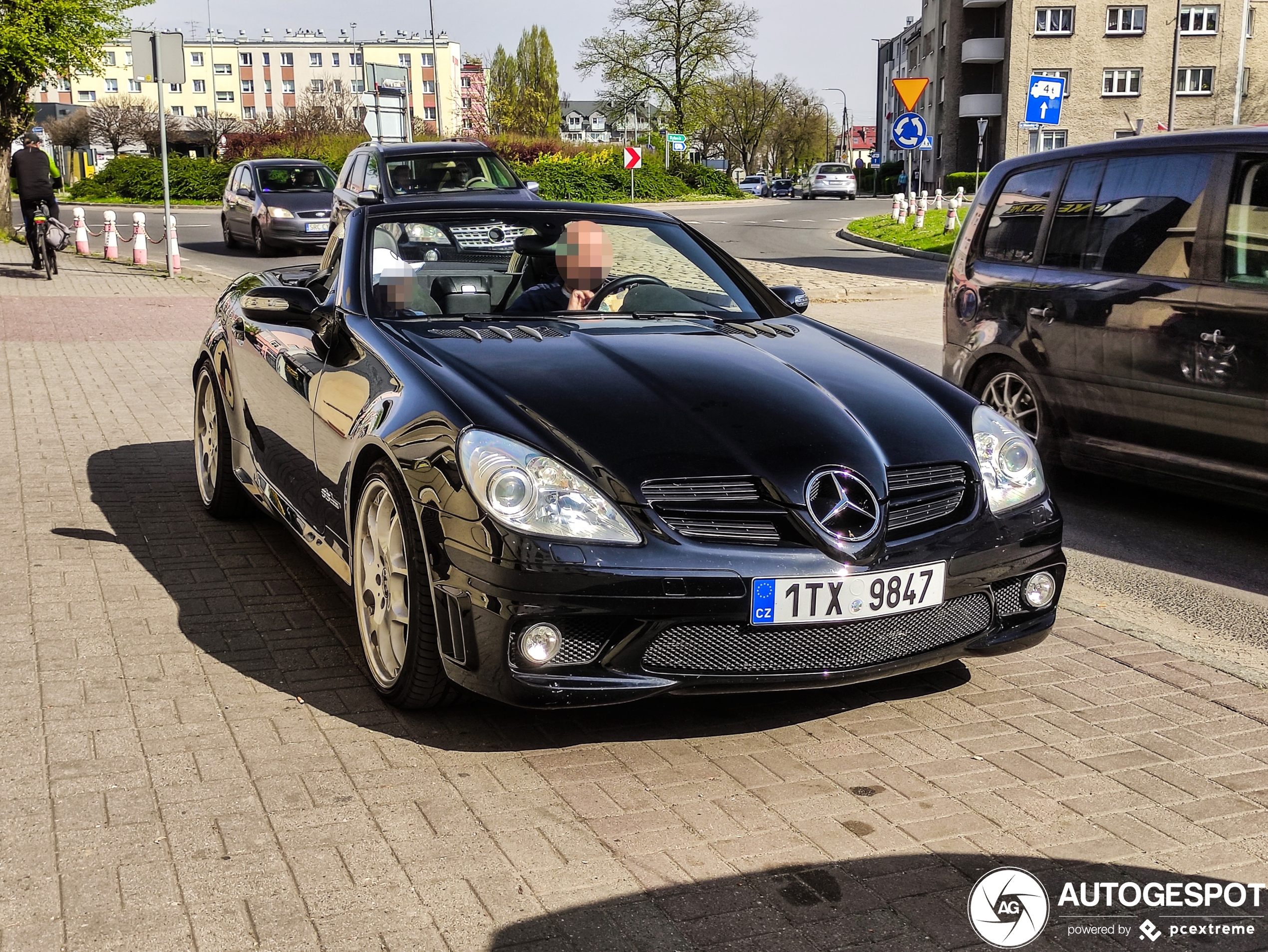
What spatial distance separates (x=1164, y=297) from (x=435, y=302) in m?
3.32

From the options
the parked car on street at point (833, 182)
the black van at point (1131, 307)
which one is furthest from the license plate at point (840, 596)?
the parked car on street at point (833, 182)

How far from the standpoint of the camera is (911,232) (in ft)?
100

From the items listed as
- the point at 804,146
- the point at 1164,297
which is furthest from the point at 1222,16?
the point at 1164,297

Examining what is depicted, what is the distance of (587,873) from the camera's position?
300 cm

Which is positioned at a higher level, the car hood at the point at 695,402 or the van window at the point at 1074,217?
the van window at the point at 1074,217

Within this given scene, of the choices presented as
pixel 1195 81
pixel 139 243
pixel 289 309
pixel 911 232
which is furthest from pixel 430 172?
pixel 1195 81

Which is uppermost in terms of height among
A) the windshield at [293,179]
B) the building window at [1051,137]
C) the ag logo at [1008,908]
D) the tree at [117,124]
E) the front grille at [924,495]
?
the tree at [117,124]

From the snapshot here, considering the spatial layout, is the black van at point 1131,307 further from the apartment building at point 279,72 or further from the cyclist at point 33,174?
the apartment building at point 279,72

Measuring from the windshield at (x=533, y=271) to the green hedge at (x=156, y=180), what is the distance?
4496 centimetres

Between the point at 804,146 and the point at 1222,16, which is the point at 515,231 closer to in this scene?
the point at 1222,16

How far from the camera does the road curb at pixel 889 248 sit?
86.1ft

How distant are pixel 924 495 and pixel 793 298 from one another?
1.71 m

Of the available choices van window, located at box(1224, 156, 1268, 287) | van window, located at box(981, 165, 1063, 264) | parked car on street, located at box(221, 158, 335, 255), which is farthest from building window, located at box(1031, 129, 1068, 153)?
van window, located at box(1224, 156, 1268, 287)

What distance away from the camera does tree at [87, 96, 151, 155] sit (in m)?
83.6
